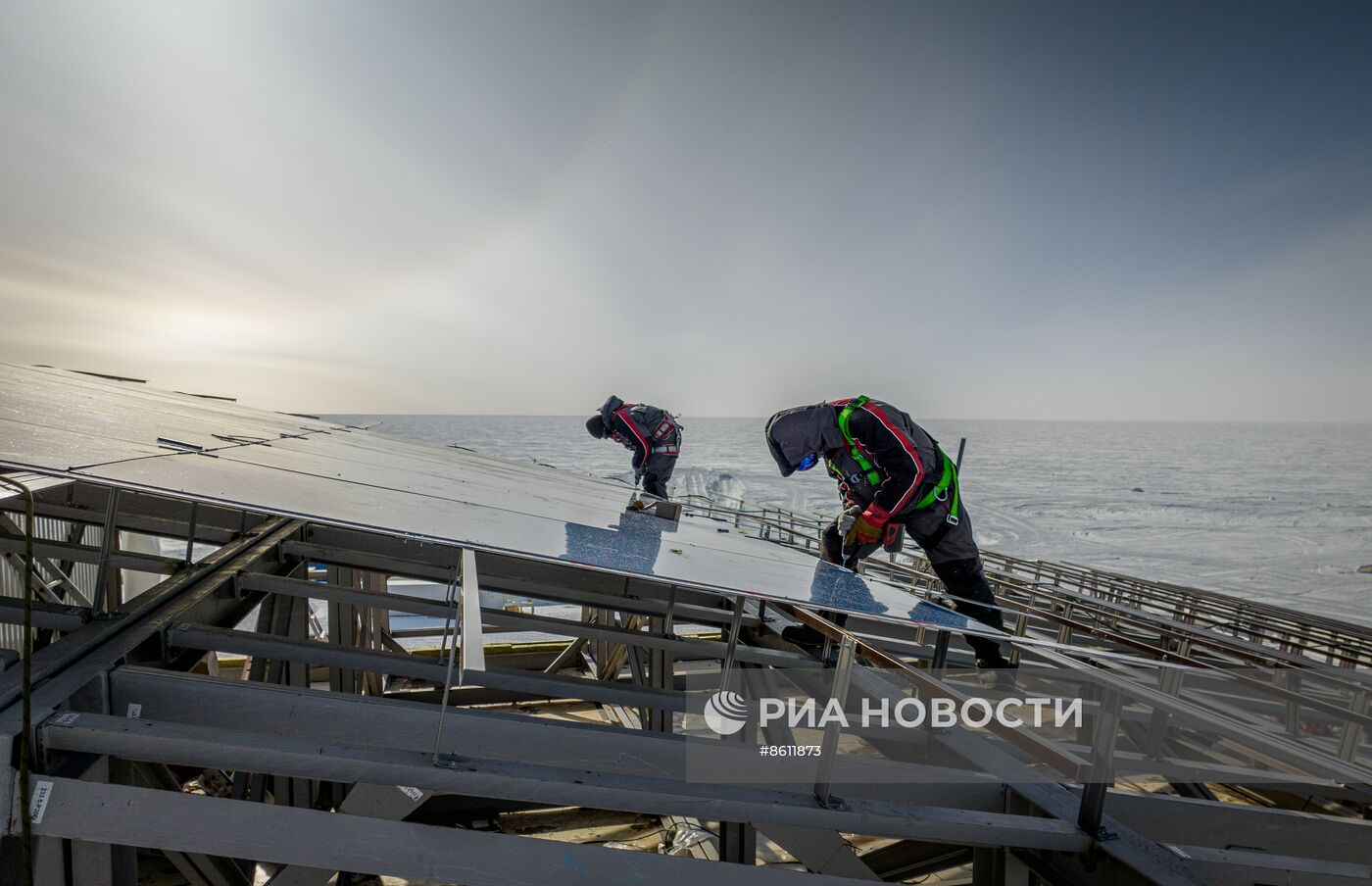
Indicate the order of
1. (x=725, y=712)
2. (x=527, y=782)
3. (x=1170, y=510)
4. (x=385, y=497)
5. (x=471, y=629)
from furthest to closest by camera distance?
1. (x=1170, y=510)
2. (x=725, y=712)
3. (x=385, y=497)
4. (x=527, y=782)
5. (x=471, y=629)

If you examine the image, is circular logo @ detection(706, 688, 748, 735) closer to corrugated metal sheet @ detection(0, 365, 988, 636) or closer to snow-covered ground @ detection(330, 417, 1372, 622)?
corrugated metal sheet @ detection(0, 365, 988, 636)

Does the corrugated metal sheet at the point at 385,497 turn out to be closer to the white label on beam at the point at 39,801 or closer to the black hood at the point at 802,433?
the black hood at the point at 802,433

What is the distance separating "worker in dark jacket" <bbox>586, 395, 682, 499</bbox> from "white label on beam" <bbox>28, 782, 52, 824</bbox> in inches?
249

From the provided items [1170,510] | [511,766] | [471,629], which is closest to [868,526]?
[511,766]

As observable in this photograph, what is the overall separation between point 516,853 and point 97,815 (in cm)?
118

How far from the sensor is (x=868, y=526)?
427cm

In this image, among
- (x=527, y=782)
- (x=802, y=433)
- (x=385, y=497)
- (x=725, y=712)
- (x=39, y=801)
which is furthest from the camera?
(x=802, y=433)

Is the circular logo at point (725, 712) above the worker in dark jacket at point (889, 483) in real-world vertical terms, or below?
below

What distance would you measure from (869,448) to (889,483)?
11.4 inches

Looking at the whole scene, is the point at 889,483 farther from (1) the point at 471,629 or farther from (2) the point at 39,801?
(2) the point at 39,801

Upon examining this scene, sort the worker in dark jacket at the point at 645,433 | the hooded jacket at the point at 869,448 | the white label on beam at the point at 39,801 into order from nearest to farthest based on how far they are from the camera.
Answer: the white label on beam at the point at 39,801 → the hooded jacket at the point at 869,448 → the worker in dark jacket at the point at 645,433

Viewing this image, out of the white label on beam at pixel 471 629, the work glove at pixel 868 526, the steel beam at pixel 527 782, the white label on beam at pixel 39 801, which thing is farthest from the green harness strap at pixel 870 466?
the white label on beam at pixel 39 801

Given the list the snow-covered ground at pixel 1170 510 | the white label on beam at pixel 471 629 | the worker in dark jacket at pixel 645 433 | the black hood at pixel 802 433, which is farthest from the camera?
the snow-covered ground at pixel 1170 510

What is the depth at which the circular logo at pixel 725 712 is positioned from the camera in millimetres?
3182
